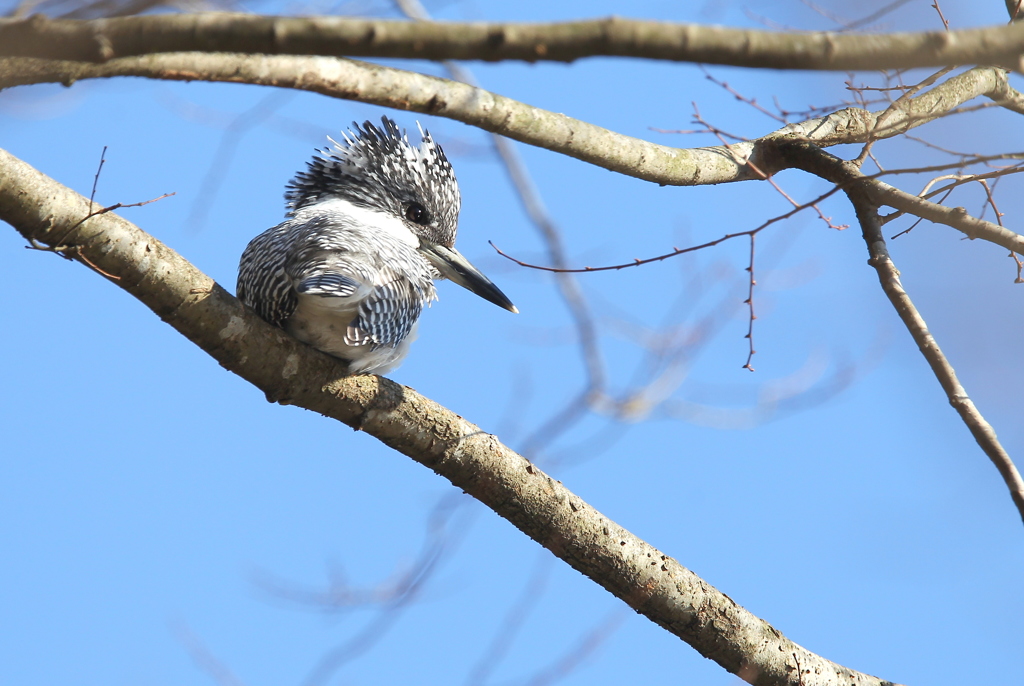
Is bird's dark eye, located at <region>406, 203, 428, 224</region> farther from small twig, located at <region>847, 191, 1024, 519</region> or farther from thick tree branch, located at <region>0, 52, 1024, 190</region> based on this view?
small twig, located at <region>847, 191, 1024, 519</region>

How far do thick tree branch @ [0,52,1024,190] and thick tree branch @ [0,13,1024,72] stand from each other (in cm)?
28

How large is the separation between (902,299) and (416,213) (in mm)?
2115

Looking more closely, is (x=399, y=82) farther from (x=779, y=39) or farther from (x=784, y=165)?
(x=784, y=165)

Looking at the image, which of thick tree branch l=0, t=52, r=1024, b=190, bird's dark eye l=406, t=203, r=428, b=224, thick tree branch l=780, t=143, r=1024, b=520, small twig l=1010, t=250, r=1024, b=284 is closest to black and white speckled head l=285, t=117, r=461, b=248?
bird's dark eye l=406, t=203, r=428, b=224

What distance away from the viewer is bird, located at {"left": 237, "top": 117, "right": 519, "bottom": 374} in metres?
2.62

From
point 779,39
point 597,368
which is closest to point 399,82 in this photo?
point 779,39

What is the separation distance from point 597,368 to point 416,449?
2327 millimetres

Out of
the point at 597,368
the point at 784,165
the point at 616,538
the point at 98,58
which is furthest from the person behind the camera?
the point at 597,368

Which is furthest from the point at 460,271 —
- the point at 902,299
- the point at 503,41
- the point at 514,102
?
the point at 503,41

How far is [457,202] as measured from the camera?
3.96 meters

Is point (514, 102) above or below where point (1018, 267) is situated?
below

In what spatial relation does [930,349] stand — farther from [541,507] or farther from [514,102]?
[514,102]

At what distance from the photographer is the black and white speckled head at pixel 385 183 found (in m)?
3.84

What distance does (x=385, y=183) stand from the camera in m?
3.85
